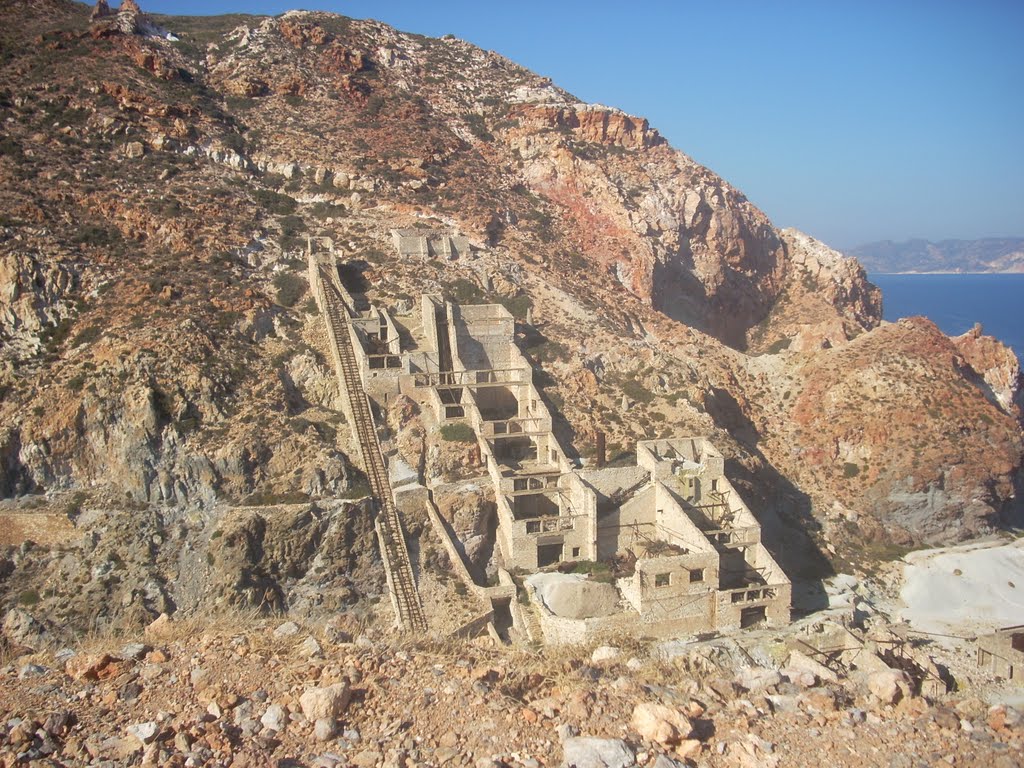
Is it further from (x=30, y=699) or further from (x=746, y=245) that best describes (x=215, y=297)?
(x=746, y=245)

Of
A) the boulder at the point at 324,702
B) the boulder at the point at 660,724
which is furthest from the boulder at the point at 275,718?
the boulder at the point at 660,724

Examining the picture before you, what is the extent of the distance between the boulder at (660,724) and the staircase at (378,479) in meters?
18.0

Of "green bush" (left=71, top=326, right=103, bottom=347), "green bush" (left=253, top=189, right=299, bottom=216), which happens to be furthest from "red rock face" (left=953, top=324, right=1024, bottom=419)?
"green bush" (left=71, top=326, right=103, bottom=347)

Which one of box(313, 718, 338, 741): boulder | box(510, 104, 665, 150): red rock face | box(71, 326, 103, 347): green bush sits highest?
box(510, 104, 665, 150): red rock face

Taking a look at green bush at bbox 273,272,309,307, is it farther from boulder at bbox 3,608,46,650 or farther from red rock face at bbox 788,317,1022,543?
red rock face at bbox 788,317,1022,543

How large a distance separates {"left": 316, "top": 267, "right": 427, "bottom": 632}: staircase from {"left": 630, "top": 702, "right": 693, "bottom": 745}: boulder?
18046 millimetres

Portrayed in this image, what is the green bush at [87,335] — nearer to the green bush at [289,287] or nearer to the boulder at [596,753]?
the green bush at [289,287]

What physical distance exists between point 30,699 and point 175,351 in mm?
27758

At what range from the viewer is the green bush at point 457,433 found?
35906 mm

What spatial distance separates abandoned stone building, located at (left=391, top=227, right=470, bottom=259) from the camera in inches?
2008

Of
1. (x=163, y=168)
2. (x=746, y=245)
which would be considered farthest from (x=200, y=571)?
(x=746, y=245)

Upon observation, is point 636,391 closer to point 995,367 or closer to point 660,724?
point 995,367

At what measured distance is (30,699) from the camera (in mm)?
11203

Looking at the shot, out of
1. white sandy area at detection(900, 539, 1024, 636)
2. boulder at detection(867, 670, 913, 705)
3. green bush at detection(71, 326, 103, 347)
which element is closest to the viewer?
boulder at detection(867, 670, 913, 705)
